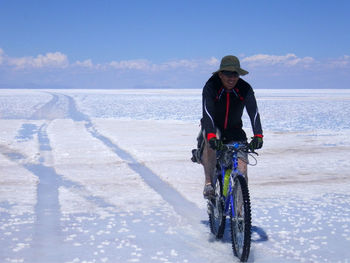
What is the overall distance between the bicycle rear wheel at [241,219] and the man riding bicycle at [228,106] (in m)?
0.35

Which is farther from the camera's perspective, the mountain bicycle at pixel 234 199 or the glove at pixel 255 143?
the glove at pixel 255 143

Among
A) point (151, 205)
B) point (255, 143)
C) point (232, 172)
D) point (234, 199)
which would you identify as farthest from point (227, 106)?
point (151, 205)

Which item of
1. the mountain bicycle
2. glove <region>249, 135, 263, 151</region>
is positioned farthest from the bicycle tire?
glove <region>249, 135, 263, 151</region>

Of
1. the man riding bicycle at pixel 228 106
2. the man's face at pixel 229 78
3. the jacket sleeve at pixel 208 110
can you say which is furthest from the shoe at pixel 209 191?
the man's face at pixel 229 78

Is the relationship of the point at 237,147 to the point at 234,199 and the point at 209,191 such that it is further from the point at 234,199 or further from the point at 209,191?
the point at 209,191

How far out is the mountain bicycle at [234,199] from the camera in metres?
3.71

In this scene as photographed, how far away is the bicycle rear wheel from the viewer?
3662 mm

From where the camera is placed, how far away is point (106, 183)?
7414 millimetres

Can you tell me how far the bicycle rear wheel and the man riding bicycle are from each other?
345 mm

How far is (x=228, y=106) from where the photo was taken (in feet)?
13.8

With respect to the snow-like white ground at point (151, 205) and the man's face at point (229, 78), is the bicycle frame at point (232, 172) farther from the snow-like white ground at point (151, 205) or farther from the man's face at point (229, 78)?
the man's face at point (229, 78)

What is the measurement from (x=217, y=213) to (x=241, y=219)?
751mm

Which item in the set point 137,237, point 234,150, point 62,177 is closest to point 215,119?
point 234,150

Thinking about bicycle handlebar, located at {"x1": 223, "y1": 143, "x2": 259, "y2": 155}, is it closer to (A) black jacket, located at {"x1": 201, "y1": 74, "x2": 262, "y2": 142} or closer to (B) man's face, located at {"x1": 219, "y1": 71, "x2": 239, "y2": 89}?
(A) black jacket, located at {"x1": 201, "y1": 74, "x2": 262, "y2": 142}
